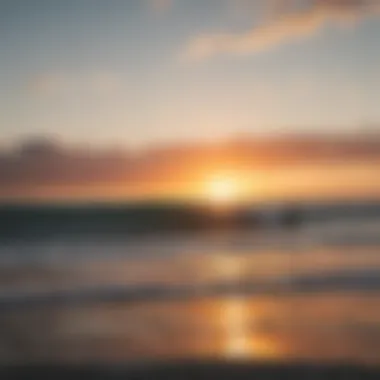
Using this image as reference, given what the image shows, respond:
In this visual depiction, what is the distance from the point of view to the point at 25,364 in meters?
2.24

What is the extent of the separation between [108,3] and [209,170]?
0.61m

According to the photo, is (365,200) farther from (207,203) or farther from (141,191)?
(141,191)

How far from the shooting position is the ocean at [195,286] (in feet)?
7.83

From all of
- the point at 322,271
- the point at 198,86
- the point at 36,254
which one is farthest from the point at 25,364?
the point at 322,271

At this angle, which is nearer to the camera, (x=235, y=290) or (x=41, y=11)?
(x=41, y=11)

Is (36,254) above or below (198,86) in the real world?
below

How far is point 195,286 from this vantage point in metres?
2.77

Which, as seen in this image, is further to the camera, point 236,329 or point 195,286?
point 195,286

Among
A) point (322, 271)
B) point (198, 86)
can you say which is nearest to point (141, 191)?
point (198, 86)

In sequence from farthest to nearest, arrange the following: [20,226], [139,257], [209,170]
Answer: [139,257]
[20,226]
[209,170]

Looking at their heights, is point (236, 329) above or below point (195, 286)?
below

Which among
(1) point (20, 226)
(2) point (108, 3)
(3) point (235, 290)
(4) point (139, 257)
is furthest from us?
(4) point (139, 257)

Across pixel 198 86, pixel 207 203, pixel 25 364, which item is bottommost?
pixel 25 364

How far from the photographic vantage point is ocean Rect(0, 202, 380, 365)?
2387 millimetres
